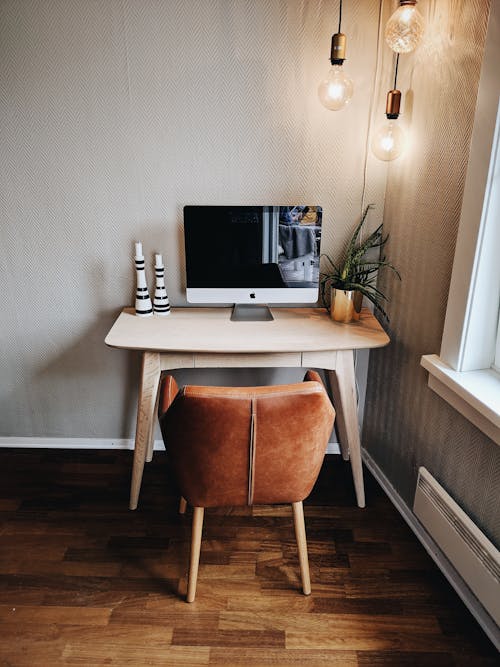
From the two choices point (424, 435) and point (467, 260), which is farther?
point (424, 435)

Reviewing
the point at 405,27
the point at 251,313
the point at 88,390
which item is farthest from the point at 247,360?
the point at 405,27

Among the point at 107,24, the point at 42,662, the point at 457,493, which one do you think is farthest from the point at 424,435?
the point at 107,24

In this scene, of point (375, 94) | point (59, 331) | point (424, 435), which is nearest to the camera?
point (424, 435)

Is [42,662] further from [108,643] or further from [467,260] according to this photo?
[467,260]

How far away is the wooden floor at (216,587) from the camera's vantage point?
4.98 feet

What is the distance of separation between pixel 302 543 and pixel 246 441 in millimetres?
508

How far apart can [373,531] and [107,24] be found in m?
2.27

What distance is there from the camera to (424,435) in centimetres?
189

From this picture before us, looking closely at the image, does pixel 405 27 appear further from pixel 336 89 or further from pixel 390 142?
pixel 390 142

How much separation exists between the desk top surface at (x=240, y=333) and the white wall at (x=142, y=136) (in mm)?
253

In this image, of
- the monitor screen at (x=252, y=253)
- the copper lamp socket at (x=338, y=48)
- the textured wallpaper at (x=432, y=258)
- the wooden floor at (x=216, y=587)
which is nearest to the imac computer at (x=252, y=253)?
the monitor screen at (x=252, y=253)

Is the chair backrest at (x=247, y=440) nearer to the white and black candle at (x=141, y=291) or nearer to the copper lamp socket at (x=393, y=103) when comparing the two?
the white and black candle at (x=141, y=291)

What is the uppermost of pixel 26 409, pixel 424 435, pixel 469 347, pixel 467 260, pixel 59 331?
pixel 467 260

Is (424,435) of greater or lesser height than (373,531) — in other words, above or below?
above
